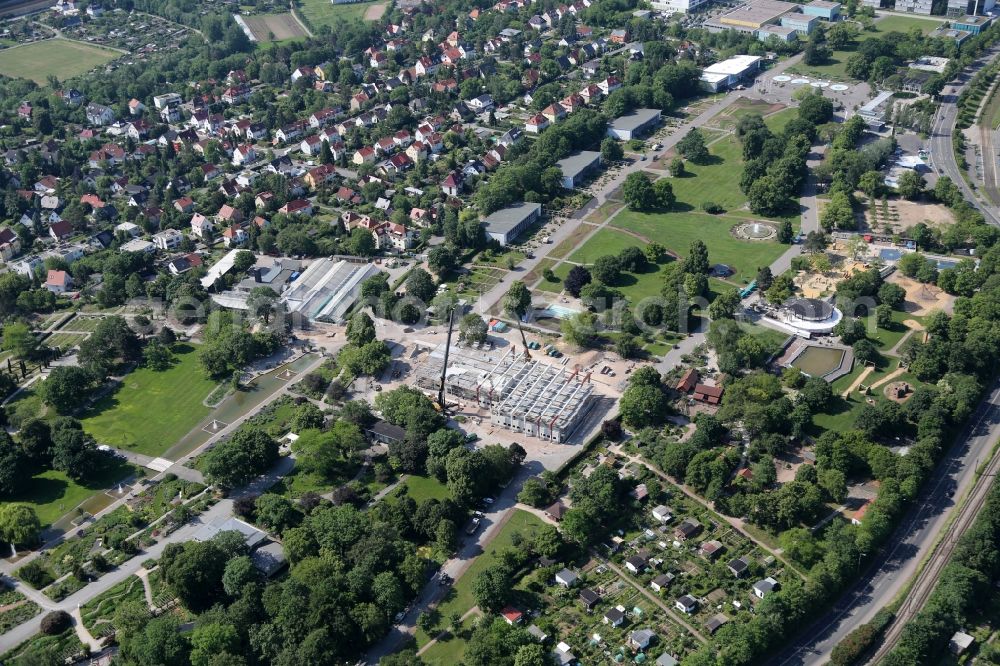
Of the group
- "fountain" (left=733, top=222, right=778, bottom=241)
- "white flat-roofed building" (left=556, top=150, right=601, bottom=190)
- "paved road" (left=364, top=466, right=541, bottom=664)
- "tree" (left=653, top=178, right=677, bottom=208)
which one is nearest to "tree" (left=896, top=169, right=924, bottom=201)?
"fountain" (left=733, top=222, right=778, bottom=241)

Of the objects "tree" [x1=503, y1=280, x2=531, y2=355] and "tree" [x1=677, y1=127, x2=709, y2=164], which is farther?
"tree" [x1=677, y1=127, x2=709, y2=164]

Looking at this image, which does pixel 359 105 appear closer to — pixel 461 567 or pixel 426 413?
pixel 426 413

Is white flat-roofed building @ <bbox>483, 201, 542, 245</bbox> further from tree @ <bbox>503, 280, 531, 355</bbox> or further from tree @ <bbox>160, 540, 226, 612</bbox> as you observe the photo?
tree @ <bbox>160, 540, 226, 612</bbox>

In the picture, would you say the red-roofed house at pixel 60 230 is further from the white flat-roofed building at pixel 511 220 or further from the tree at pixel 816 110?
the tree at pixel 816 110

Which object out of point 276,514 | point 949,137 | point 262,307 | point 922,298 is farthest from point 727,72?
point 276,514

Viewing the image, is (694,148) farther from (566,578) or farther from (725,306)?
(566,578)

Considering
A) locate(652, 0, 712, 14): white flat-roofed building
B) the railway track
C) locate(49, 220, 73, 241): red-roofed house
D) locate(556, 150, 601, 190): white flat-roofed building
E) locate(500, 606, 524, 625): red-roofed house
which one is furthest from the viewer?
locate(652, 0, 712, 14): white flat-roofed building
